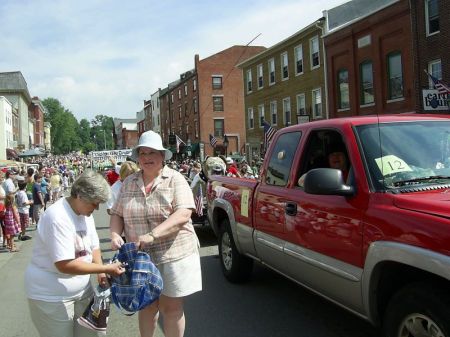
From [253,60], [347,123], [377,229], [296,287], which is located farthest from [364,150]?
[253,60]

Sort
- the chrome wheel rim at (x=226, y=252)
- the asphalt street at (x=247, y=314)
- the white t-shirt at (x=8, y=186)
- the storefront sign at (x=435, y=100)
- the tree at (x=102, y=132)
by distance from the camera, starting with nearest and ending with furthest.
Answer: the asphalt street at (x=247, y=314) → the chrome wheel rim at (x=226, y=252) → the white t-shirt at (x=8, y=186) → the storefront sign at (x=435, y=100) → the tree at (x=102, y=132)

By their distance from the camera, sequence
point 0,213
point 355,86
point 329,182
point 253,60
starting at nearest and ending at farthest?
point 329,182 → point 0,213 → point 355,86 → point 253,60

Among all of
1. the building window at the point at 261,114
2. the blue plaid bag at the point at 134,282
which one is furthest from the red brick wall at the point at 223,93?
the blue plaid bag at the point at 134,282

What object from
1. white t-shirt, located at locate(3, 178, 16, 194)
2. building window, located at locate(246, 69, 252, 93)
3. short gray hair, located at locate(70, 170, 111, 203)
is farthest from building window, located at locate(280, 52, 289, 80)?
short gray hair, located at locate(70, 170, 111, 203)

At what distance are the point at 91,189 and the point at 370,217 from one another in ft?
6.34

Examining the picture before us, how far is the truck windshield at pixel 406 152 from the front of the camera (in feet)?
12.2

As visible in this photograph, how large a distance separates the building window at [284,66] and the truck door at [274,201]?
28763 millimetres

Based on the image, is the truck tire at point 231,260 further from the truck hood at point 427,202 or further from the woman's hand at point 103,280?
the truck hood at point 427,202

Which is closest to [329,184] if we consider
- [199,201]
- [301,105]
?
[199,201]

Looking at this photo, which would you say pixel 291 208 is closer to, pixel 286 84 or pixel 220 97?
pixel 286 84

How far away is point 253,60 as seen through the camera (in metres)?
38.7

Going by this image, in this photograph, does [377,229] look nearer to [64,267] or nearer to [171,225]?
[171,225]

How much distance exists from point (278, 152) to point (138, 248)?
8.08 feet

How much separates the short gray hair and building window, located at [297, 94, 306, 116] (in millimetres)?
28783
